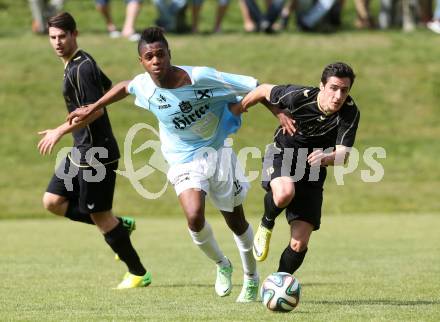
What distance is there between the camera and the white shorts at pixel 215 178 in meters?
8.13

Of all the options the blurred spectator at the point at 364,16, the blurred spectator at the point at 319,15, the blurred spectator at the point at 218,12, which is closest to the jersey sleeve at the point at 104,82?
the blurred spectator at the point at 218,12

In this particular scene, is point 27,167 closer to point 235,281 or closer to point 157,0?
point 157,0

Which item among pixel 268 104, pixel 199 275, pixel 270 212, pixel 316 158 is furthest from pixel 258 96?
pixel 199 275

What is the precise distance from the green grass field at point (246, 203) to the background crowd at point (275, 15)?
0.40 meters

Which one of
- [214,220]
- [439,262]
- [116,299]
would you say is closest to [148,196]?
[214,220]

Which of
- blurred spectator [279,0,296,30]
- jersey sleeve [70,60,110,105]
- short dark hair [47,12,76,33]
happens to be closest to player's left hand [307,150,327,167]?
jersey sleeve [70,60,110,105]

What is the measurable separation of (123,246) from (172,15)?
16.3 metres

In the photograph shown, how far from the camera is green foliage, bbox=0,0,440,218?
64.8 ft

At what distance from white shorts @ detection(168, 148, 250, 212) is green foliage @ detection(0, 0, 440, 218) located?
34.9 feet

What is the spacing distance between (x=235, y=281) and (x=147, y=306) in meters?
2.36

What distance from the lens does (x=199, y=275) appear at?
10.3 metres

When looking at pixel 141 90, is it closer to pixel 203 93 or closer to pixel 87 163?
pixel 203 93

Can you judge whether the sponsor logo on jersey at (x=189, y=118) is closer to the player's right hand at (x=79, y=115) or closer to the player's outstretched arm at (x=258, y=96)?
the player's outstretched arm at (x=258, y=96)

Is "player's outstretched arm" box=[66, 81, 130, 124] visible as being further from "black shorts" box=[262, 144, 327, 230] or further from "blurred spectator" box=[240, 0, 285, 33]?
"blurred spectator" box=[240, 0, 285, 33]
